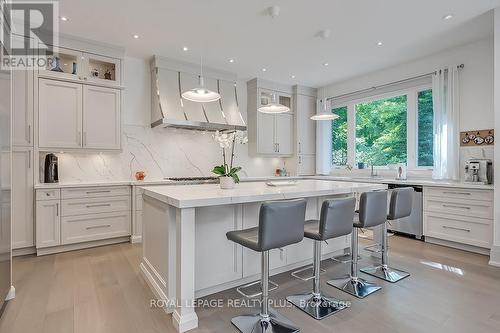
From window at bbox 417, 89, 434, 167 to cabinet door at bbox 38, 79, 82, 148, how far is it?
218 inches

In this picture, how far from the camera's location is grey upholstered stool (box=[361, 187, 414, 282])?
2.81 m

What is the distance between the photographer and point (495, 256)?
3.18m

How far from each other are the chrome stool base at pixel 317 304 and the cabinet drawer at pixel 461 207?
2576 mm

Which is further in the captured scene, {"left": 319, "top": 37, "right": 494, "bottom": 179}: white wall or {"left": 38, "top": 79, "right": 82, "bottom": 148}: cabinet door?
{"left": 319, "top": 37, "right": 494, "bottom": 179}: white wall

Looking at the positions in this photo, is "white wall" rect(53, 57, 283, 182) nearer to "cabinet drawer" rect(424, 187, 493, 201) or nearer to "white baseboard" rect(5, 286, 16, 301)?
"white baseboard" rect(5, 286, 16, 301)

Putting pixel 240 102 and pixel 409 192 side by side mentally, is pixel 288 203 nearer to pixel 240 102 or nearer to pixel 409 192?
pixel 409 192

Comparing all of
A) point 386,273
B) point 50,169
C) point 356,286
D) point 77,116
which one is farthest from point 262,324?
point 77,116

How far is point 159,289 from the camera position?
91.8 inches

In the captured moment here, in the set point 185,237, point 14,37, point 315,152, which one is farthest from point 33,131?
point 315,152

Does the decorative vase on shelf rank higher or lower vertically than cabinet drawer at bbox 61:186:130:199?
higher

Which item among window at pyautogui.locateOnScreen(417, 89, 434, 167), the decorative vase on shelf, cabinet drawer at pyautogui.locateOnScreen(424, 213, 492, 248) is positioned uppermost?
window at pyautogui.locateOnScreen(417, 89, 434, 167)

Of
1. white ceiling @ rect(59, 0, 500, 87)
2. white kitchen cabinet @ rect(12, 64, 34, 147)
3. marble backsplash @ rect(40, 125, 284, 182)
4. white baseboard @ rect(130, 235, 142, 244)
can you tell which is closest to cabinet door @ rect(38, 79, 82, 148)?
white kitchen cabinet @ rect(12, 64, 34, 147)

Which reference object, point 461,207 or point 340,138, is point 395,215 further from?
point 340,138

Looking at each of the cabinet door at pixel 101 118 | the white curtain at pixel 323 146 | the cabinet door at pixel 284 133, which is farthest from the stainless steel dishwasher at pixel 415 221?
the cabinet door at pixel 101 118
